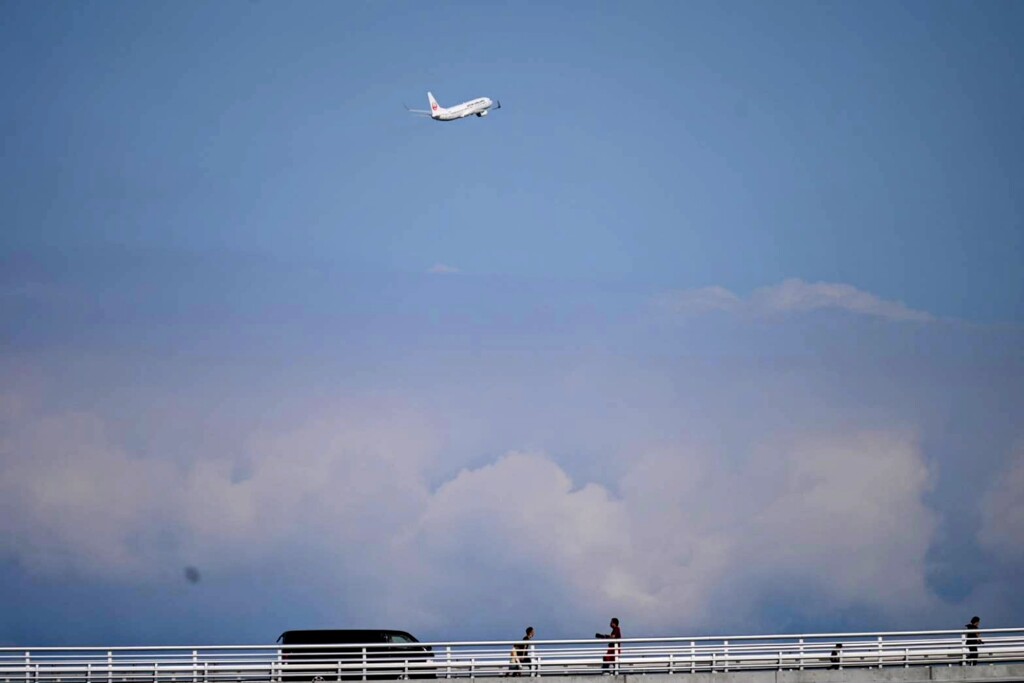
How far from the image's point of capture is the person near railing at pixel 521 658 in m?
42.4

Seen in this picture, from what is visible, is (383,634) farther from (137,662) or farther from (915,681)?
(915,681)

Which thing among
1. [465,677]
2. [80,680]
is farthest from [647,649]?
[80,680]

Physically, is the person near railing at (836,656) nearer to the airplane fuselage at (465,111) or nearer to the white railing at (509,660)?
the white railing at (509,660)

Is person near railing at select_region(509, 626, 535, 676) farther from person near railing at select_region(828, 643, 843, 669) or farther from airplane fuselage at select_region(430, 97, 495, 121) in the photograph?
airplane fuselage at select_region(430, 97, 495, 121)

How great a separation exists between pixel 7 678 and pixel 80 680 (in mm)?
2029

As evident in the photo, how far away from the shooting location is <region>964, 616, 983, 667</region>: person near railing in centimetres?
4272

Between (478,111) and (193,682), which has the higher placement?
(478,111)

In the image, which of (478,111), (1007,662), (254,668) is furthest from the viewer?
(478,111)

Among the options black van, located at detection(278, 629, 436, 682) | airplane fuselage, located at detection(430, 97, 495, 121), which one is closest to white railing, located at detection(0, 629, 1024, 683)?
black van, located at detection(278, 629, 436, 682)

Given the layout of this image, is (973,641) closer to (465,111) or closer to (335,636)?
(335,636)

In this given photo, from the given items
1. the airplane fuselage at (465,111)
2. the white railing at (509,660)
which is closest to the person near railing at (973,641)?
the white railing at (509,660)

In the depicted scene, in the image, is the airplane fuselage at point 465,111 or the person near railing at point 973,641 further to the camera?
the airplane fuselage at point 465,111

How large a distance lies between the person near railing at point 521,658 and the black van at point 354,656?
2257 millimetres

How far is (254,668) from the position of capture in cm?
4112
